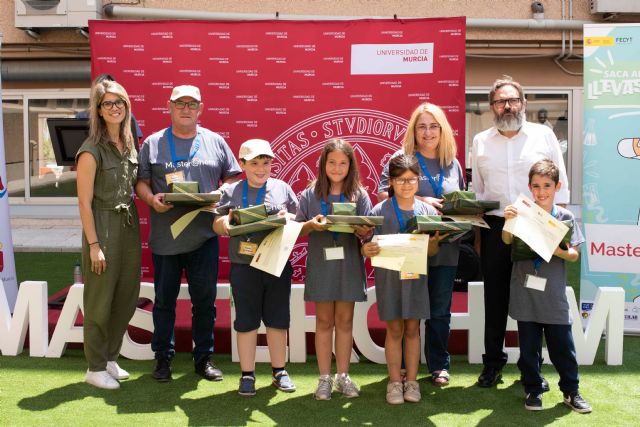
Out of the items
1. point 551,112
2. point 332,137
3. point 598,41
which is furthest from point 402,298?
point 551,112

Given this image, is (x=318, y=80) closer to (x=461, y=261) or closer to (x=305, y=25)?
(x=305, y=25)

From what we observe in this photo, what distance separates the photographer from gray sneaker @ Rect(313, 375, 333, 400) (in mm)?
3689

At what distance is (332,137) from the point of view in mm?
5973

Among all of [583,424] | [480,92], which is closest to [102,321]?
[583,424]

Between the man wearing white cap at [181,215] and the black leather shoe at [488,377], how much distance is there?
1.42 meters

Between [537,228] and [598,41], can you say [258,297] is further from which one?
[598,41]

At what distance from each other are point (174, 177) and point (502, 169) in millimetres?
1693

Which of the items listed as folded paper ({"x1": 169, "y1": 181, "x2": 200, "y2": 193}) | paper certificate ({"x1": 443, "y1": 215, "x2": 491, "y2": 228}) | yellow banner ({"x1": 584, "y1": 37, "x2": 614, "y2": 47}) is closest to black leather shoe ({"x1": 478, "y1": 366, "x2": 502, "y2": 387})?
paper certificate ({"x1": 443, "y1": 215, "x2": 491, "y2": 228})

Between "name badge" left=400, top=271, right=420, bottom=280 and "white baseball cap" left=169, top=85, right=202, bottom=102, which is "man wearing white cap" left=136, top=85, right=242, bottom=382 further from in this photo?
"name badge" left=400, top=271, right=420, bottom=280

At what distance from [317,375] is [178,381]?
0.77 m

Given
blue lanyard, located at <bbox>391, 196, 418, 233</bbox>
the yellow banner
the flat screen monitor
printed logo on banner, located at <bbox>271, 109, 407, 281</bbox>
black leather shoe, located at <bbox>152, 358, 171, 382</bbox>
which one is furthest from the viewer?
printed logo on banner, located at <bbox>271, 109, 407, 281</bbox>

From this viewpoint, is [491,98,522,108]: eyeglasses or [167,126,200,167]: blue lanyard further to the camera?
[167,126,200,167]: blue lanyard

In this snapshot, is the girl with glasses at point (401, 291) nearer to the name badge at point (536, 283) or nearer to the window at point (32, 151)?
the name badge at point (536, 283)

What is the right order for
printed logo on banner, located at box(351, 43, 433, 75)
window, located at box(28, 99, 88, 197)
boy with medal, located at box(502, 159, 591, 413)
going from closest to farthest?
boy with medal, located at box(502, 159, 591, 413)
printed logo on banner, located at box(351, 43, 433, 75)
window, located at box(28, 99, 88, 197)
